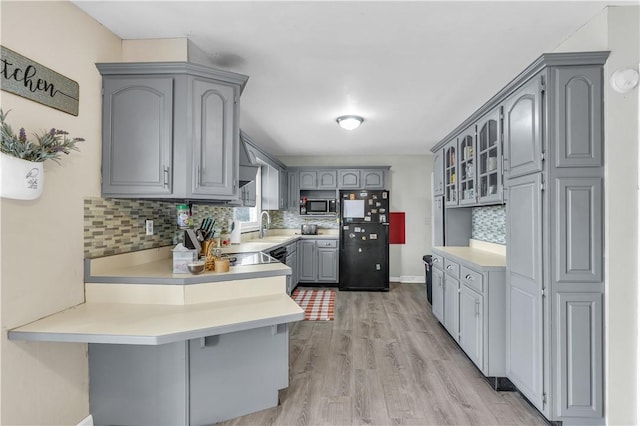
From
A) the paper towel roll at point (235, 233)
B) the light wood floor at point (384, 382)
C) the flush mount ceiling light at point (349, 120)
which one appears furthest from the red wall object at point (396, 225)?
the paper towel roll at point (235, 233)

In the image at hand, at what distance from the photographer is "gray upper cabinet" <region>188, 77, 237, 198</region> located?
2.03 metres

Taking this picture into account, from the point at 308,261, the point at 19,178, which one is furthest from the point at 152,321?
the point at 308,261

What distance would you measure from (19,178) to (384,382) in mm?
2560

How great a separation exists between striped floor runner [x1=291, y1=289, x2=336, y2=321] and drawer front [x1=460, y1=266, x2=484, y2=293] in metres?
1.73

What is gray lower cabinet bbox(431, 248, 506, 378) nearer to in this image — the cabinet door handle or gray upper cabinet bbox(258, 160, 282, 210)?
the cabinet door handle

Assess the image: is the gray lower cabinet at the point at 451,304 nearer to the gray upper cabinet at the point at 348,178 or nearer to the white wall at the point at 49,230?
the gray upper cabinet at the point at 348,178

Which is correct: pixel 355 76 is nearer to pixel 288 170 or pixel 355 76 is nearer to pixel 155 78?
pixel 155 78

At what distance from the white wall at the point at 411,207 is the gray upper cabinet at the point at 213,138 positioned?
3.96 m

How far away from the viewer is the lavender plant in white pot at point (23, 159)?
4.48 ft

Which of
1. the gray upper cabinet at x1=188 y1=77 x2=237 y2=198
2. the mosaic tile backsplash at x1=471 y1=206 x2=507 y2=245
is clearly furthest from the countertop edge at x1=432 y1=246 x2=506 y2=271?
the gray upper cabinet at x1=188 y1=77 x2=237 y2=198

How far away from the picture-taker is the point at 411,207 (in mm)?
A: 5984

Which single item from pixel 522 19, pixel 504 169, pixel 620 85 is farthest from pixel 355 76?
pixel 620 85

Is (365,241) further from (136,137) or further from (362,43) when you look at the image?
(136,137)

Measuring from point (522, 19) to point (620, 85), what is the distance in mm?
659
